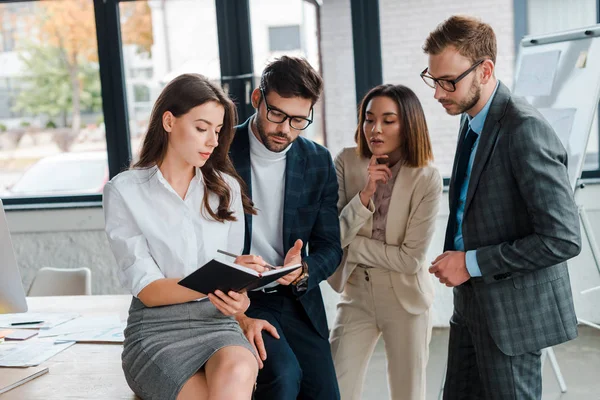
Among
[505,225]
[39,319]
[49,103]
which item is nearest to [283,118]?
[505,225]

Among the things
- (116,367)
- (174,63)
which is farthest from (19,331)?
(174,63)

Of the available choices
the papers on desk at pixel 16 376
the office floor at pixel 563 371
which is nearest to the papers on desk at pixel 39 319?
the papers on desk at pixel 16 376

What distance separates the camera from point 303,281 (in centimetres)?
245

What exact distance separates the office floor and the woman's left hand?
2.04 metres

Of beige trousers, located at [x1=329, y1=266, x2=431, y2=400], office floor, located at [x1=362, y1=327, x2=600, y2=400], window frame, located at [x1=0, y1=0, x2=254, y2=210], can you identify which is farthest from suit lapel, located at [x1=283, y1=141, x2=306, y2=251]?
window frame, located at [x1=0, y1=0, x2=254, y2=210]

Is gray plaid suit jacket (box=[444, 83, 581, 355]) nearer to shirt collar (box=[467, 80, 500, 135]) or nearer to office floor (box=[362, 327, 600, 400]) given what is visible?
shirt collar (box=[467, 80, 500, 135])

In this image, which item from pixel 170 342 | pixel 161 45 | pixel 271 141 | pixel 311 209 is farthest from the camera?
pixel 161 45

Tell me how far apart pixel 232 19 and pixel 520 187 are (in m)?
3.18

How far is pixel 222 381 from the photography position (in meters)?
1.82

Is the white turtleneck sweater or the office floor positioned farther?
the office floor

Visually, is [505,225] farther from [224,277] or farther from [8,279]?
[8,279]

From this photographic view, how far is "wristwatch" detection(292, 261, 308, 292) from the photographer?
2.44m

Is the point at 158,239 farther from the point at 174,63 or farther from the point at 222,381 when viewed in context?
the point at 174,63

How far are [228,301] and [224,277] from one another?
0.55 ft
